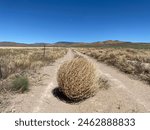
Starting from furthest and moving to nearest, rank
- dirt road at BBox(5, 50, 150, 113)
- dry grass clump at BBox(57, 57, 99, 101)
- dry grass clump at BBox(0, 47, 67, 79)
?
dry grass clump at BBox(0, 47, 67, 79) < dry grass clump at BBox(57, 57, 99, 101) < dirt road at BBox(5, 50, 150, 113)

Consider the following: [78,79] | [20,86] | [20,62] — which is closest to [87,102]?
[78,79]

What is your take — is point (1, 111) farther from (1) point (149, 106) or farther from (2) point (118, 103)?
(1) point (149, 106)

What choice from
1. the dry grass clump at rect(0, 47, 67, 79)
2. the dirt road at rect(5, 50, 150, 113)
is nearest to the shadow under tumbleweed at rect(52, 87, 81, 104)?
the dirt road at rect(5, 50, 150, 113)

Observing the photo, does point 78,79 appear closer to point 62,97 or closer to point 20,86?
point 62,97

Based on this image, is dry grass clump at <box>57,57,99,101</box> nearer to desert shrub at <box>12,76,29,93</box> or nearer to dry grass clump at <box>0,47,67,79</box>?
desert shrub at <box>12,76,29,93</box>

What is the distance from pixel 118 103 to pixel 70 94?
5.69 ft

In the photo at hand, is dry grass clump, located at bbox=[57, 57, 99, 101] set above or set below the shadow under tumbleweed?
above

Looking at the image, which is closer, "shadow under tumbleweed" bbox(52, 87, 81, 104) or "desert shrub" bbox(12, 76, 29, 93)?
"shadow under tumbleweed" bbox(52, 87, 81, 104)

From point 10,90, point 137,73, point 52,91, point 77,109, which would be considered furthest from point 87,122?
point 137,73

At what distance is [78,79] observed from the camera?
7.39 m

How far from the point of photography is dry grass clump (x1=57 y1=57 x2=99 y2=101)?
742 cm

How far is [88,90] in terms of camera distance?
7.67m

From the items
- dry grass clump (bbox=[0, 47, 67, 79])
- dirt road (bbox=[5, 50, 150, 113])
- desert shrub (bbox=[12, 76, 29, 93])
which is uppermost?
dry grass clump (bbox=[0, 47, 67, 79])

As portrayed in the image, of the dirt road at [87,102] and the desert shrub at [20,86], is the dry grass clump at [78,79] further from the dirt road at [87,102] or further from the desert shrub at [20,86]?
the desert shrub at [20,86]
